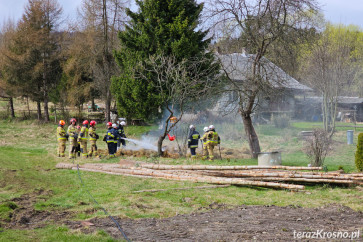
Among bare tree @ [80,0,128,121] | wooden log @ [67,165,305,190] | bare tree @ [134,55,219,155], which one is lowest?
wooden log @ [67,165,305,190]

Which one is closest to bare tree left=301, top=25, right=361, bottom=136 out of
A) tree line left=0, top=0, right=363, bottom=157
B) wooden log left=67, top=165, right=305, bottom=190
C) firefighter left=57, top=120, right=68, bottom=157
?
tree line left=0, top=0, right=363, bottom=157

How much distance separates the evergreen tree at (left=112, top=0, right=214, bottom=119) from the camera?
81.8 feet

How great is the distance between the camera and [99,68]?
33156 millimetres

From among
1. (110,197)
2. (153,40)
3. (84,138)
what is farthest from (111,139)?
(153,40)

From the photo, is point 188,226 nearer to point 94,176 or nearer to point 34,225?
point 34,225

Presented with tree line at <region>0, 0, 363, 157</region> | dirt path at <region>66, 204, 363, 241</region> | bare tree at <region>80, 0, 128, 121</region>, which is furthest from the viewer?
bare tree at <region>80, 0, 128, 121</region>

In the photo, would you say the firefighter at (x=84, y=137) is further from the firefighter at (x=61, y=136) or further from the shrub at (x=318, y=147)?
the shrub at (x=318, y=147)

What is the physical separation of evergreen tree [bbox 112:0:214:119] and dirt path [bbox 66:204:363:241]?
1720 cm

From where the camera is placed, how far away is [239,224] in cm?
723

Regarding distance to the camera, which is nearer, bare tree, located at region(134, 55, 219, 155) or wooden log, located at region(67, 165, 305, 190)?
wooden log, located at region(67, 165, 305, 190)

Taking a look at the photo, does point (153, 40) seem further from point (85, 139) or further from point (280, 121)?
point (280, 121)

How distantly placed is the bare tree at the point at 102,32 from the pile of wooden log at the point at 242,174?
19633mm

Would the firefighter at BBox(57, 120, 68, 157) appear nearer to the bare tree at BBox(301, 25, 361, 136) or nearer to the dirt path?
the dirt path

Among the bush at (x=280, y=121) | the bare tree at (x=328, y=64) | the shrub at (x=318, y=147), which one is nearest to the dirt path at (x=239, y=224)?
the shrub at (x=318, y=147)
